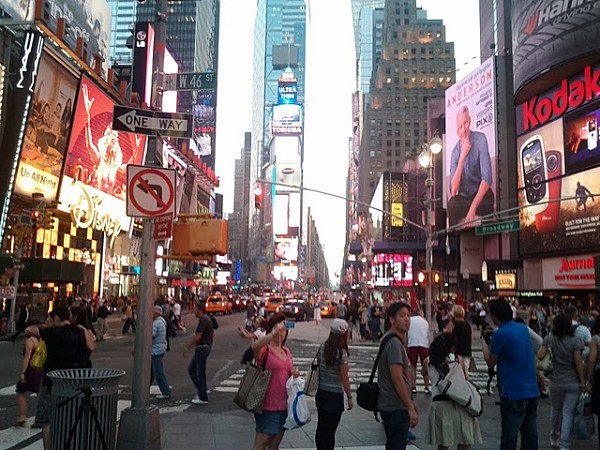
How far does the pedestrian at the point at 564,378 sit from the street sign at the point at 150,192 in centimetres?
536

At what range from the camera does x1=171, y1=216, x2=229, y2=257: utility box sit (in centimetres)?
669

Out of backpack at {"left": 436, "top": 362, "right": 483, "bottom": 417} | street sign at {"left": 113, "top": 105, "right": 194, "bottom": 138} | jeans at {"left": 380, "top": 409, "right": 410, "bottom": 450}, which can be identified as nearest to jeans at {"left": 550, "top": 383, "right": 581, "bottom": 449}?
backpack at {"left": 436, "top": 362, "right": 483, "bottom": 417}

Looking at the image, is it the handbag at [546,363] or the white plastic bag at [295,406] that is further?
the handbag at [546,363]

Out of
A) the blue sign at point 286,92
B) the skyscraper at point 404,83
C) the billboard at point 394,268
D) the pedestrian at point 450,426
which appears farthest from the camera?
the blue sign at point 286,92

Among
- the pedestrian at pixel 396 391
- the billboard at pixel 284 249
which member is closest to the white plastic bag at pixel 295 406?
the pedestrian at pixel 396 391

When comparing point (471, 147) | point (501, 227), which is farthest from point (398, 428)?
point (471, 147)

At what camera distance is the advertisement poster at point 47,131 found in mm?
30516

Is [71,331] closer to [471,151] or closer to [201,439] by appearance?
[201,439]

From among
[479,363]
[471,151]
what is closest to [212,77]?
[479,363]

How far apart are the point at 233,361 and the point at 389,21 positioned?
142 metres

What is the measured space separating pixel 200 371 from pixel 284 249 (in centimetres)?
16028

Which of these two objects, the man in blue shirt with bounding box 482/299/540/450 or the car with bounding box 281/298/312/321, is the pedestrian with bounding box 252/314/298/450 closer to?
the man in blue shirt with bounding box 482/299/540/450

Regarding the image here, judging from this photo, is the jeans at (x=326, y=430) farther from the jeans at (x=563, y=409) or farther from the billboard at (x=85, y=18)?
the billboard at (x=85, y=18)

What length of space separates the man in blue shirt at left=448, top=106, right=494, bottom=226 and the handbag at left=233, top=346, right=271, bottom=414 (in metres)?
50.5
